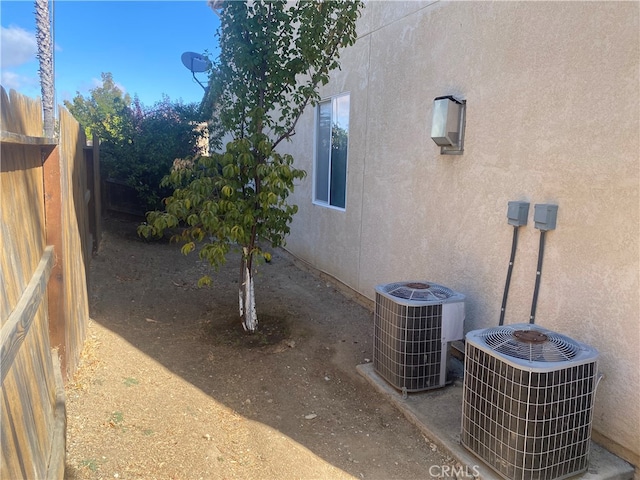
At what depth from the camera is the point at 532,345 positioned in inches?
103

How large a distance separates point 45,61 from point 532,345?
3419 millimetres

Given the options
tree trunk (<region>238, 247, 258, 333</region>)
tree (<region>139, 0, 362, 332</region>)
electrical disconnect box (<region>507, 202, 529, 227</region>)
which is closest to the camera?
electrical disconnect box (<region>507, 202, 529, 227</region>)

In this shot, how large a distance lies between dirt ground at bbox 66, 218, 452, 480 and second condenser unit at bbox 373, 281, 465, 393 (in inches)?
12.8

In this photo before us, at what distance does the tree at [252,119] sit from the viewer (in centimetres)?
421

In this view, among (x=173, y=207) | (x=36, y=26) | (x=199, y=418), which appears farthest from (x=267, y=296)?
(x=36, y=26)

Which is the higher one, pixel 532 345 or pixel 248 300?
pixel 532 345

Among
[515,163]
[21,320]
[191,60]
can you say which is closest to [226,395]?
[21,320]

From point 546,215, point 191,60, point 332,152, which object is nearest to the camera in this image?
point 546,215

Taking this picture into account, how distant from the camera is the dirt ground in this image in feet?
9.20

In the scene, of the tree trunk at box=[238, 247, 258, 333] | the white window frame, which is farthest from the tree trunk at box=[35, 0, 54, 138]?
the white window frame

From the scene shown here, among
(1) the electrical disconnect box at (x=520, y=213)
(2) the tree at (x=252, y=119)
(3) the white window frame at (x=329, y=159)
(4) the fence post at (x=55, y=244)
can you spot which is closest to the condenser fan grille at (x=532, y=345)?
(1) the electrical disconnect box at (x=520, y=213)

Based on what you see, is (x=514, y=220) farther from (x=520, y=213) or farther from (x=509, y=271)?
(x=509, y=271)

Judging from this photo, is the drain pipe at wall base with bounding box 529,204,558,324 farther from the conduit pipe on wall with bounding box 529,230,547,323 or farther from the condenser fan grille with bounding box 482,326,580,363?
the condenser fan grille with bounding box 482,326,580,363

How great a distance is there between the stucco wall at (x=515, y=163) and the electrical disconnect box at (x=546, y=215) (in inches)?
1.6
